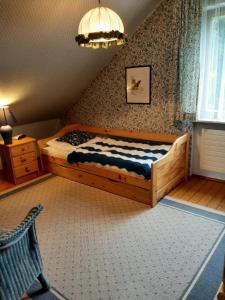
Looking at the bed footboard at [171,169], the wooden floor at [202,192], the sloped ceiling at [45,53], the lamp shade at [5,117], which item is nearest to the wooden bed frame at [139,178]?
the bed footboard at [171,169]

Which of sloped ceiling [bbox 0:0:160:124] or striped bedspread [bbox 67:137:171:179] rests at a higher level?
sloped ceiling [bbox 0:0:160:124]

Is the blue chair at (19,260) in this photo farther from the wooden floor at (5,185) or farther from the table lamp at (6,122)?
the table lamp at (6,122)

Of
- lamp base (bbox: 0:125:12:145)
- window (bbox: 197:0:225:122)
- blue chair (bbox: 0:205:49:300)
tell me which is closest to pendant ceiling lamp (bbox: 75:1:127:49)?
blue chair (bbox: 0:205:49:300)

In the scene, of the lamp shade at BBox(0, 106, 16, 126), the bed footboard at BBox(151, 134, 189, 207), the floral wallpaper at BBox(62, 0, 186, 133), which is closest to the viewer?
the bed footboard at BBox(151, 134, 189, 207)

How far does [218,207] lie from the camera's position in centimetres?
271

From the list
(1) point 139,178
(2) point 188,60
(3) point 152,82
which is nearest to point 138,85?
(3) point 152,82

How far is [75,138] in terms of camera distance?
3.95 metres

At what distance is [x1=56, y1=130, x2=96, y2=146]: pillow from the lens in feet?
12.7

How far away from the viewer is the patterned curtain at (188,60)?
2.78m

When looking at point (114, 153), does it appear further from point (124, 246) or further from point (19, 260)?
point (19, 260)

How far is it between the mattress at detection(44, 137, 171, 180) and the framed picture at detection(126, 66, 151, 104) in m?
0.68

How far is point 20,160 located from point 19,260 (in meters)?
2.28

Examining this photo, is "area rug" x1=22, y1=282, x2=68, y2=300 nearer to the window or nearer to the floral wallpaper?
the floral wallpaper

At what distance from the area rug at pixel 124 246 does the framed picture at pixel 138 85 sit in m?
1.53
